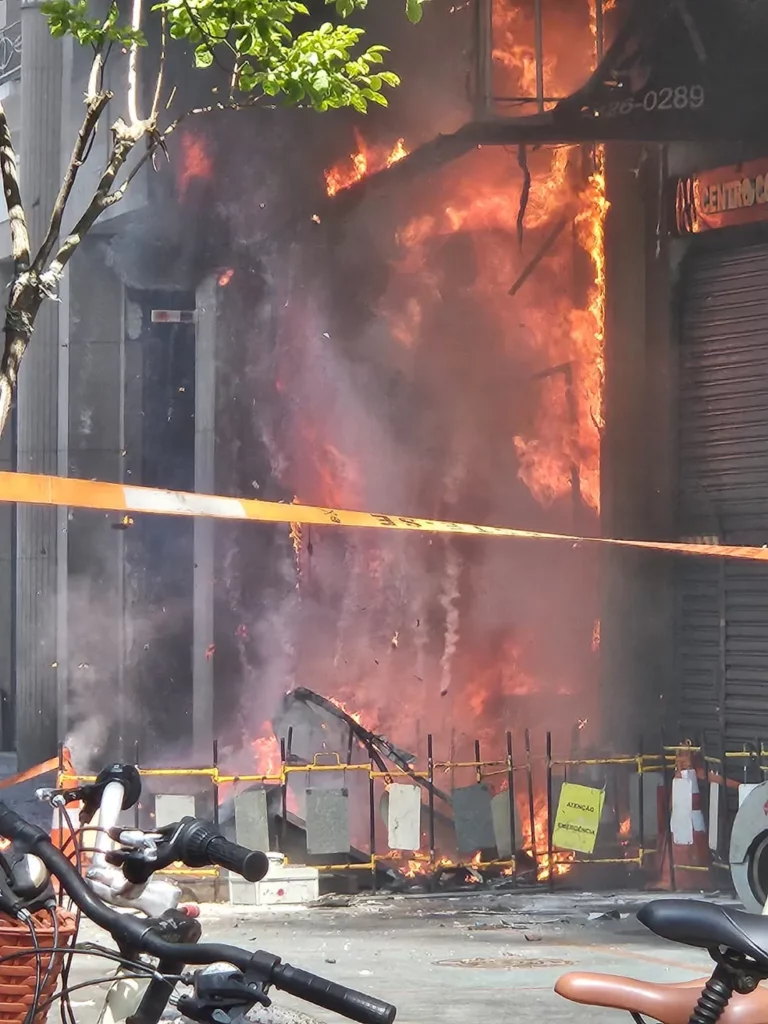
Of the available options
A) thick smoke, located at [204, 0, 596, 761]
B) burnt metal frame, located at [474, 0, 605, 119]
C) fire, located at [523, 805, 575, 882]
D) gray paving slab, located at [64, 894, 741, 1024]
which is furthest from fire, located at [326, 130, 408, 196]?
gray paving slab, located at [64, 894, 741, 1024]

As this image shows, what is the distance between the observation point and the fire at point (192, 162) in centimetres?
1203

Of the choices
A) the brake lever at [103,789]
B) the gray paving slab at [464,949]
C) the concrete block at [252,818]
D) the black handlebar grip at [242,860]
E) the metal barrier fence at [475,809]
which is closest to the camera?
the black handlebar grip at [242,860]

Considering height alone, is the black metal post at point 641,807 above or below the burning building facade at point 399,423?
below

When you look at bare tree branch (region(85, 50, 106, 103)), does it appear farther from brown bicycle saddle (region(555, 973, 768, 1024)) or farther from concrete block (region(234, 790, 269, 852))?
concrete block (region(234, 790, 269, 852))

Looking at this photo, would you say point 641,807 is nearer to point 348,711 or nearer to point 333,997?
point 348,711

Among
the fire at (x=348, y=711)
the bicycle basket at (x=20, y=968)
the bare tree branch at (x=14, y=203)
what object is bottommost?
the fire at (x=348, y=711)

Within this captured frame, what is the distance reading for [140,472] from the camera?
1203 cm

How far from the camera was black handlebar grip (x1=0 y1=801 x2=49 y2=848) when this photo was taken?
11.1ft

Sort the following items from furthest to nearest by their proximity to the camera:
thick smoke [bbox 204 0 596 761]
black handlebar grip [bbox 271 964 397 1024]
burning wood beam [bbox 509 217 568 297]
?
1. burning wood beam [bbox 509 217 568 297]
2. thick smoke [bbox 204 0 596 761]
3. black handlebar grip [bbox 271 964 397 1024]

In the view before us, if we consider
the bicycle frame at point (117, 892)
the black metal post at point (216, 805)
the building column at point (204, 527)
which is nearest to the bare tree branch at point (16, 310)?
the bicycle frame at point (117, 892)

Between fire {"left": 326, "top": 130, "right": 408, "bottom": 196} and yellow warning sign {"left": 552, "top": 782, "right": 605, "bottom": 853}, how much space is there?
6119 millimetres

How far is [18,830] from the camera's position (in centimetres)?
343

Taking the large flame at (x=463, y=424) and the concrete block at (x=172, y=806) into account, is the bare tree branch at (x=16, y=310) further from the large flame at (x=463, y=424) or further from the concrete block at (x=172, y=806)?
the large flame at (x=463, y=424)

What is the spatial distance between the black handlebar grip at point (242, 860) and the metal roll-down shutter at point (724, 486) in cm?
955
